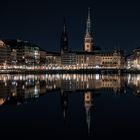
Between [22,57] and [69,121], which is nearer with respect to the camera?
[69,121]

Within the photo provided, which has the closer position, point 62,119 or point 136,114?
point 62,119

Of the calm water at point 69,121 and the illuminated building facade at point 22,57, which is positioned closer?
the calm water at point 69,121

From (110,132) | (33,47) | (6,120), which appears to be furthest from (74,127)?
(33,47)

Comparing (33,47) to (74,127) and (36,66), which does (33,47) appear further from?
(74,127)

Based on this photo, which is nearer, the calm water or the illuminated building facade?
the calm water

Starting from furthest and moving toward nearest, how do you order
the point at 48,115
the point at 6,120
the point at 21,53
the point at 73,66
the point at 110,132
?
the point at 73,66, the point at 21,53, the point at 48,115, the point at 6,120, the point at 110,132

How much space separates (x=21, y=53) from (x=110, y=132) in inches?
5669

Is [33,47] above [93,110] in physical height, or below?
above

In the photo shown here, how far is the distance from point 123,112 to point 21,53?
139 metres

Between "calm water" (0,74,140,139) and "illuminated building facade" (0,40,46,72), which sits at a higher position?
"illuminated building facade" (0,40,46,72)

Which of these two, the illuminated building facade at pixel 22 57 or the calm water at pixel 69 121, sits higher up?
the illuminated building facade at pixel 22 57

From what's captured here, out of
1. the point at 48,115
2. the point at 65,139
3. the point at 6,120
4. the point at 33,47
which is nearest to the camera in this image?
the point at 65,139

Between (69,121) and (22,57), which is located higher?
(22,57)

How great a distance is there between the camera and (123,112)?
21.1 m
